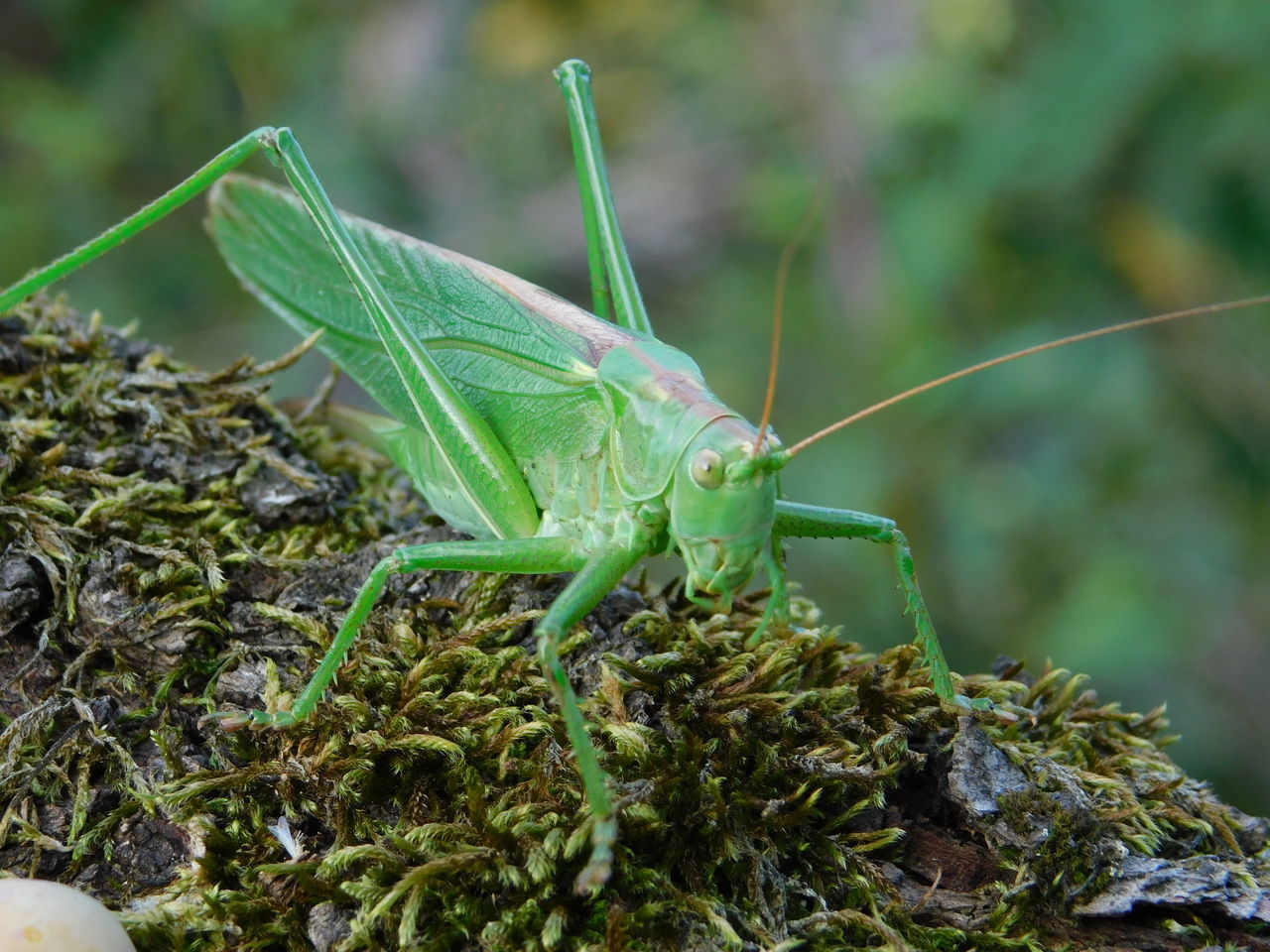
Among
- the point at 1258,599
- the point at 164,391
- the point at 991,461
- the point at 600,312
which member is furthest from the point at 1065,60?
the point at 164,391

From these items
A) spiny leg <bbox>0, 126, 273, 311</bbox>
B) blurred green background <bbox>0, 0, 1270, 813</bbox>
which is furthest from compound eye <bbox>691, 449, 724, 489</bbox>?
spiny leg <bbox>0, 126, 273, 311</bbox>

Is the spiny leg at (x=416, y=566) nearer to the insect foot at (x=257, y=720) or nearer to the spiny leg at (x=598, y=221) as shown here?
the insect foot at (x=257, y=720)

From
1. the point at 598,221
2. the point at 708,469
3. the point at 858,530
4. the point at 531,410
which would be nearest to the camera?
the point at 708,469

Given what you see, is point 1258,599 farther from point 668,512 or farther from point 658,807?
point 658,807

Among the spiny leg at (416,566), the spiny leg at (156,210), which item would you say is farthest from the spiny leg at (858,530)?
the spiny leg at (156,210)

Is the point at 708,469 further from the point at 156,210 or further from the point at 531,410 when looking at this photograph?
the point at 156,210

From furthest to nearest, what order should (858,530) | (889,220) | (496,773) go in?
(889,220)
(858,530)
(496,773)

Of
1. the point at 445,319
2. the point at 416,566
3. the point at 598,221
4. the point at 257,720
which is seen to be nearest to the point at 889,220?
the point at 598,221
